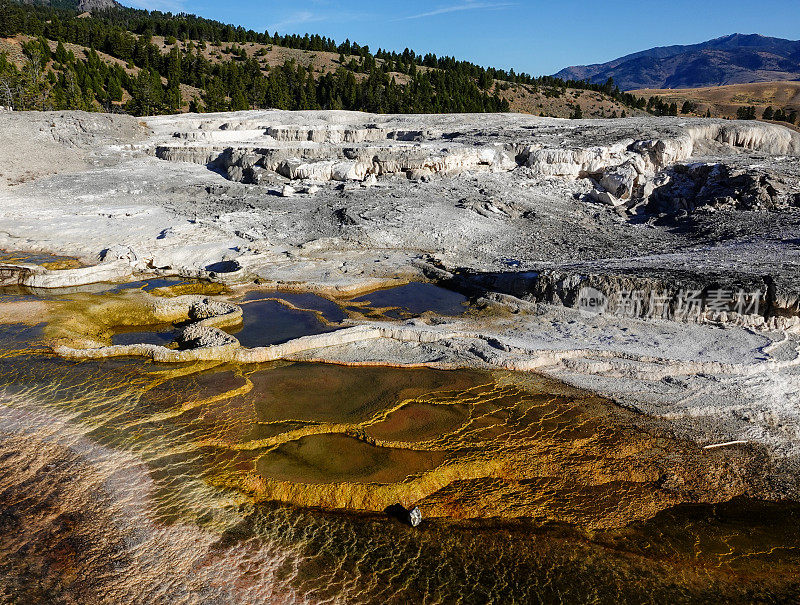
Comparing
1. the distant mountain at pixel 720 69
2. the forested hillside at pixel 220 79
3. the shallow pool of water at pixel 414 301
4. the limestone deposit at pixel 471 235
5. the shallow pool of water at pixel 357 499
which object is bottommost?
the shallow pool of water at pixel 357 499

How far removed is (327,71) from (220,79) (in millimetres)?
9258

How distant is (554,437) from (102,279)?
9752mm

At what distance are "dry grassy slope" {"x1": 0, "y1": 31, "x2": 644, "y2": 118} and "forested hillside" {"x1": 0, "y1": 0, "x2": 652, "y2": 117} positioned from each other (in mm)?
125

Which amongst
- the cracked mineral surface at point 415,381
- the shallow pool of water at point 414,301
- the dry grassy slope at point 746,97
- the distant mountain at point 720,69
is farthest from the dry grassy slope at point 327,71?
the distant mountain at point 720,69

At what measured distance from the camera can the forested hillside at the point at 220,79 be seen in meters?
31.8

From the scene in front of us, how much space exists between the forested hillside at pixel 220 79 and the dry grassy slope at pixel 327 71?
0.12m

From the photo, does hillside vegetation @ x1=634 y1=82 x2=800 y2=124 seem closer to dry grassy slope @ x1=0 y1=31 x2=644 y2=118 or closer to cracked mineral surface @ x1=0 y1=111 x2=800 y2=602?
dry grassy slope @ x1=0 y1=31 x2=644 y2=118

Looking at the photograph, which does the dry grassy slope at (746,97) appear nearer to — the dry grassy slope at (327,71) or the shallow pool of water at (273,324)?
the dry grassy slope at (327,71)

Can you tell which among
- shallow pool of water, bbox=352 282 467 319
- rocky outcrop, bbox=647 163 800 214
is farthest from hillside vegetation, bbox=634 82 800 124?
shallow pool of water, bbox=352 282 467 319

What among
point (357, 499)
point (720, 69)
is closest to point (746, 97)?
point (357, 499)

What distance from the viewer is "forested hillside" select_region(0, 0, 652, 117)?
3181cm

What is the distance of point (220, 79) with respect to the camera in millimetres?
36719

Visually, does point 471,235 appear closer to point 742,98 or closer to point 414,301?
point 414,301

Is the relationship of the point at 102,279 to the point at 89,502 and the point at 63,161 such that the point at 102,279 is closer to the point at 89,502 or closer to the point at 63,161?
the point at 89,502
